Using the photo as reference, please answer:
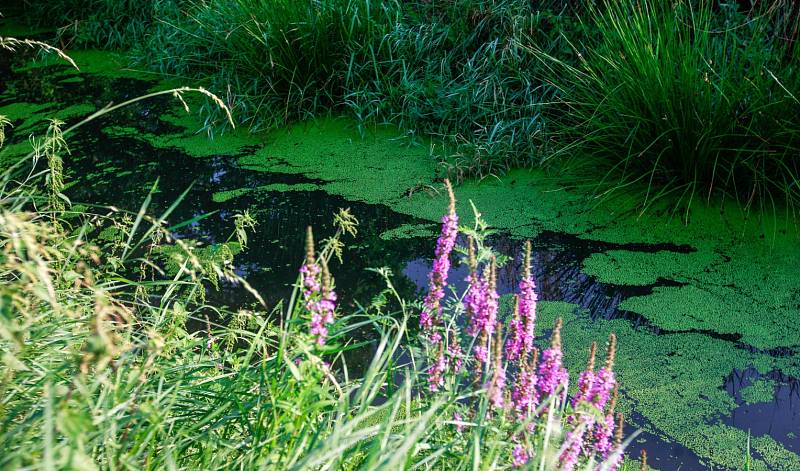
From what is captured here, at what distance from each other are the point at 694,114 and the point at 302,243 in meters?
1.67

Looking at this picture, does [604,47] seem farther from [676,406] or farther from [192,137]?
[192,137]

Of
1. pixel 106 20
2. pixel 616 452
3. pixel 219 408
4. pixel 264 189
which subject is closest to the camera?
pixel 616 452

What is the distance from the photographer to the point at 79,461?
3.28 ft

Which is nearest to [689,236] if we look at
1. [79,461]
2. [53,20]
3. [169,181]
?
[169,181]

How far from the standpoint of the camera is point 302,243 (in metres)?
3.33

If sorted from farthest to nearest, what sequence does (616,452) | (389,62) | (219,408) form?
(389,62) → (219,408) → (616,452)

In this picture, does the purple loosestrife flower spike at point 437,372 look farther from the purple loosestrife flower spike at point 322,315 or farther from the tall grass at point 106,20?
the tall grass at point 106,20

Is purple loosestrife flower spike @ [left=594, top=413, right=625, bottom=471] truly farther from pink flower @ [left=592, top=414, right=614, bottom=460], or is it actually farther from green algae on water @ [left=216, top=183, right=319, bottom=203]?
green algae on water @ [left=216, top=183, right=319, bottom=203]

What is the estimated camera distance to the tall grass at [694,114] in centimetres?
320

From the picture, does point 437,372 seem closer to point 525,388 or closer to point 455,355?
point 455,355

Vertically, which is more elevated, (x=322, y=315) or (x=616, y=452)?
(x=322, y=315)

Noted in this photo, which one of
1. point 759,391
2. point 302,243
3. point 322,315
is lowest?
point 759,391

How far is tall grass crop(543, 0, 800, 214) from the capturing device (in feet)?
10.5

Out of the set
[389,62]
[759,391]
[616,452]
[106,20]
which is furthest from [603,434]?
Result: [106,20]
